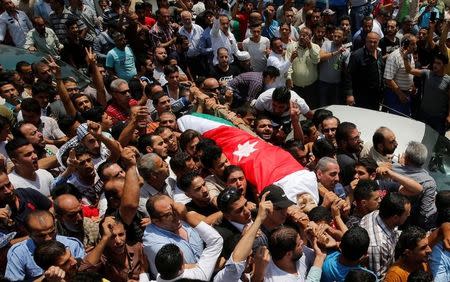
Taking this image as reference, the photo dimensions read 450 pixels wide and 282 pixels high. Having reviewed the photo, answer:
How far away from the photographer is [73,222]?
14.4 feet

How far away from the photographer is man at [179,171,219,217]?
4.55 m

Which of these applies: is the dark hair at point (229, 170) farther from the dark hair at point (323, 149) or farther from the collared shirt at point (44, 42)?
the collared shirt at point (44, 42)

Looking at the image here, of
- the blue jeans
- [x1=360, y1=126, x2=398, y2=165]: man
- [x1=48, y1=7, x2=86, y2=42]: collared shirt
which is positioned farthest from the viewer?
the blue jeans

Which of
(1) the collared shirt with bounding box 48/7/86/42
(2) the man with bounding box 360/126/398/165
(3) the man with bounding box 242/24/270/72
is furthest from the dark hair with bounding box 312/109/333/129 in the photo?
(1) the collared shirt with bounding box 48/7/86/42

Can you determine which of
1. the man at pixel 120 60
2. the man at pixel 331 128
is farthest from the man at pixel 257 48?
the man at pixel 331 128

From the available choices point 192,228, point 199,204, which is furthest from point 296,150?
point 192,228

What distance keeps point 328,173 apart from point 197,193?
1.24 meters

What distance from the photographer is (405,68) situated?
26.8ft

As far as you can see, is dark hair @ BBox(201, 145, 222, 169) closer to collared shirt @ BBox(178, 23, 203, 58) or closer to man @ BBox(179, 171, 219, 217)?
man @ BBox(179, 171, 219, 217)

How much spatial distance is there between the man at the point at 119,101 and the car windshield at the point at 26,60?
114cm

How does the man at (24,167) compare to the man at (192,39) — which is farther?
the man at (192,39)

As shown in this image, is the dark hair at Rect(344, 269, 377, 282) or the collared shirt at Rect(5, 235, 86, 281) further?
the collared shirt at Rect(5, 235, 86, 281)

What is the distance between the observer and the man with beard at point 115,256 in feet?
12.9

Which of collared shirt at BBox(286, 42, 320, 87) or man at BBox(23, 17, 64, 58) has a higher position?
man at BBox(23, 17, 64, 58)
